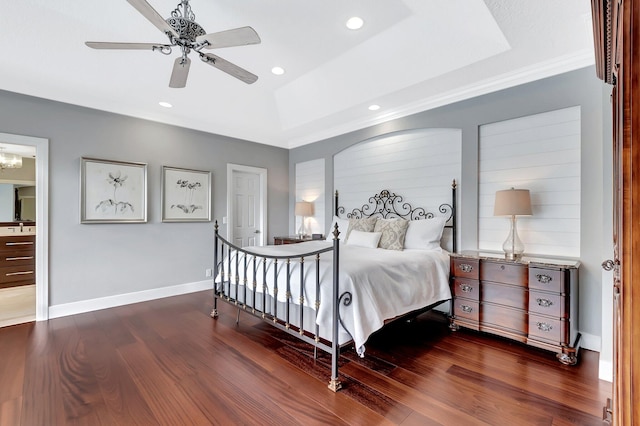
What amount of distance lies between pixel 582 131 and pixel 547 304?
1.64 metres

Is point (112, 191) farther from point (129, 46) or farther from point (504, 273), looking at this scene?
point (504, 273)

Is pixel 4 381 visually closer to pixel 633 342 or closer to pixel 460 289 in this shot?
pixel 633 342

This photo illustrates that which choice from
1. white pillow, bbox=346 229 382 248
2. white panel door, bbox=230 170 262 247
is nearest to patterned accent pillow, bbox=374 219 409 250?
white pillow, bbox=346 229 382 248

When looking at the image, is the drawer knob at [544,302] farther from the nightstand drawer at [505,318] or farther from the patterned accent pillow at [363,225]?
the patterned accent pillow at [363,225]

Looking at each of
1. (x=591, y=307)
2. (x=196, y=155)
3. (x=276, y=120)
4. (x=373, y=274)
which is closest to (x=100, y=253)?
(x=196, y=155)

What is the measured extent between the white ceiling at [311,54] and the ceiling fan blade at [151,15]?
61 centimetres

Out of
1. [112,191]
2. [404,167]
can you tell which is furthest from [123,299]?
[404,167]

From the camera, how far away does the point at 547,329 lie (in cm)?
250

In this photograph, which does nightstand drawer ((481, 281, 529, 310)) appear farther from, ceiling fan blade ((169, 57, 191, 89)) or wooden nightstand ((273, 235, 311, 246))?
ceiling fan blade ((169, 57, 191, 89))

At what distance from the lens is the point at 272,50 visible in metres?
2.99

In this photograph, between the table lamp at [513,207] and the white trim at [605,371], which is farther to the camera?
the table lamp at [513,207]

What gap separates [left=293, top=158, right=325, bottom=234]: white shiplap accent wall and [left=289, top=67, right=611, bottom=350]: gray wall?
1925mm

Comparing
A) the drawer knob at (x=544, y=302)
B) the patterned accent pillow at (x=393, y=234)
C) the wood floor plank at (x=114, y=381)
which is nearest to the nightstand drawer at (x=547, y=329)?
the drawer knob at (x=544, y=302)

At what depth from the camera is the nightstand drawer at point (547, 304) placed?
96.0 inches
